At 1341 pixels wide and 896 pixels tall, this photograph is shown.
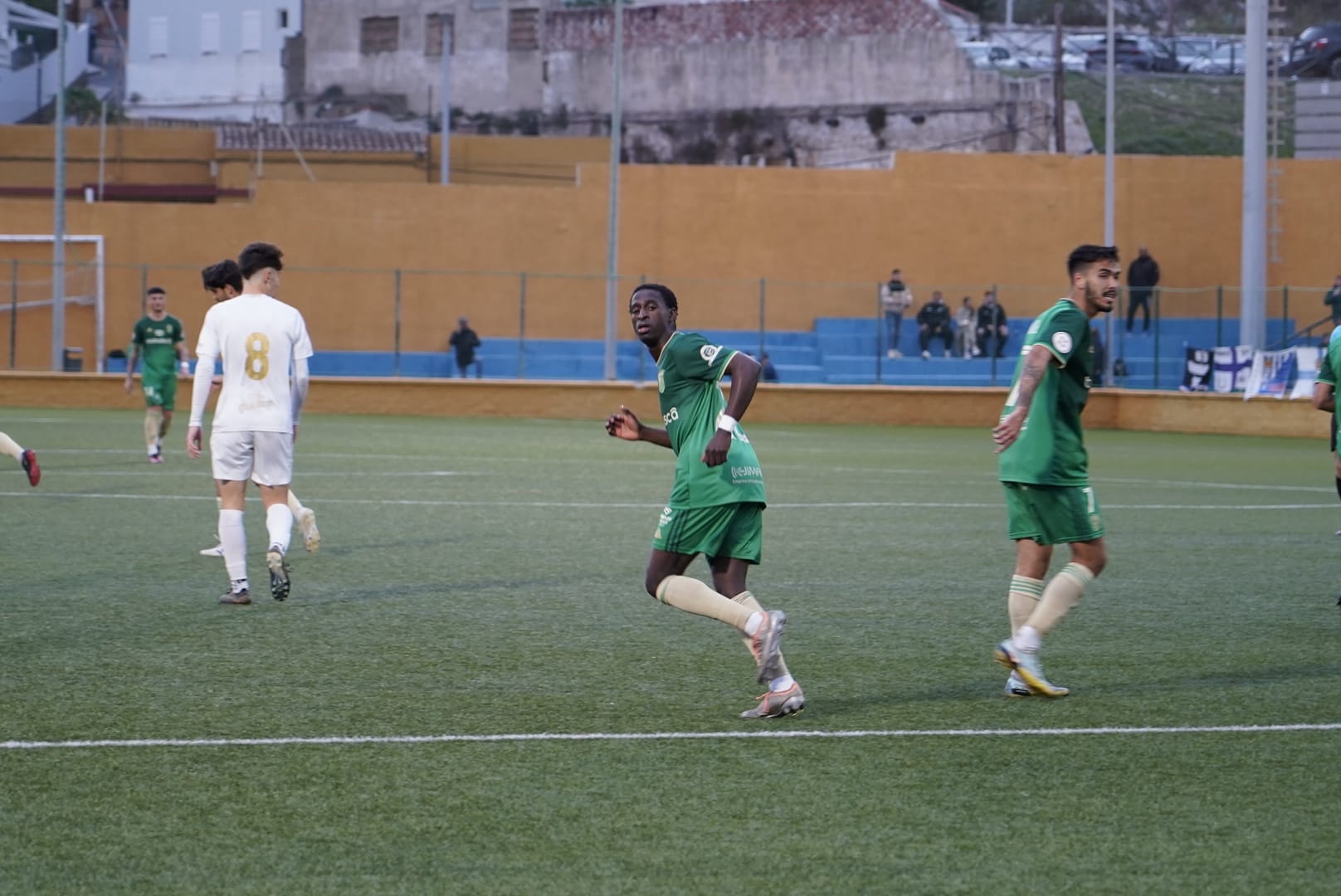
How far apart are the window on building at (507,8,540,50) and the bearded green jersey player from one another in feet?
170

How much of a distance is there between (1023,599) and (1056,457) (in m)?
0.61

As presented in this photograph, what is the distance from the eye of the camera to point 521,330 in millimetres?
30500

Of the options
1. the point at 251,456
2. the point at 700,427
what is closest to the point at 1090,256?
the point at 700,427

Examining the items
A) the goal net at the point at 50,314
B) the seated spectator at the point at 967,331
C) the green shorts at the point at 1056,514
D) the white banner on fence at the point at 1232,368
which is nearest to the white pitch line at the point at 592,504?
the green shorts at the point at 1056,514

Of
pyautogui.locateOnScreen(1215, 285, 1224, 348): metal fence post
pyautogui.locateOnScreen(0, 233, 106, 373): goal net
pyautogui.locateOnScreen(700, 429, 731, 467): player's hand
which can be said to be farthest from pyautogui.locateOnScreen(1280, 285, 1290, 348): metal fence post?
pyautogui.locateOnScreen(700, 429, 731, 467): player's hand

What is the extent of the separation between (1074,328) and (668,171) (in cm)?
3420

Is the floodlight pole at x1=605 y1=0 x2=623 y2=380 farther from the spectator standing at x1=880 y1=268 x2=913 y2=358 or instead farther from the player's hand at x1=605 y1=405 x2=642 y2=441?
the player's hand at x1=605 y1=405 x2=642 y2=441

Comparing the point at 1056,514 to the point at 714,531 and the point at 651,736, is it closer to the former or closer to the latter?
the point at 714,531

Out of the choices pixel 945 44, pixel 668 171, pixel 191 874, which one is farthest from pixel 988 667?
pixel 945 44

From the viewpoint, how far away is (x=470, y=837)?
4.87 metres

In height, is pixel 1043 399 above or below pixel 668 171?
below

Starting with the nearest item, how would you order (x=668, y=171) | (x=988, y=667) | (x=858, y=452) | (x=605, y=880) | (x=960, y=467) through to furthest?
(x=605, y=880) → (x=988, y=667) → (x=960, y=467) → (x=858, y=452) → (x=668, y=171)

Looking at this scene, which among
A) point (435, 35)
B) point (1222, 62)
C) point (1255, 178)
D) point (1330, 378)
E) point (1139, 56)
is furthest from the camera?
point (435, 35)

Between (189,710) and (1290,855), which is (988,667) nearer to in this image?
(1290,855)
